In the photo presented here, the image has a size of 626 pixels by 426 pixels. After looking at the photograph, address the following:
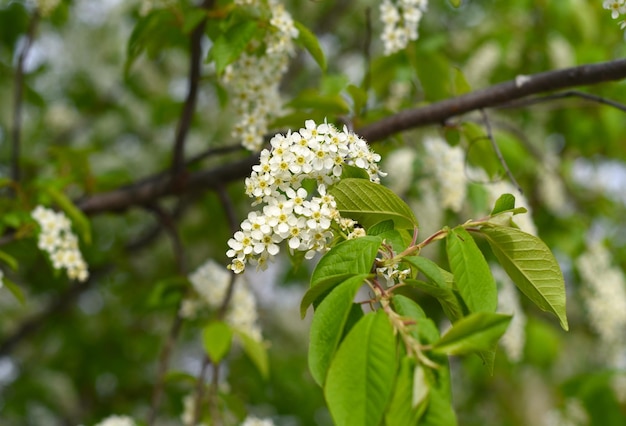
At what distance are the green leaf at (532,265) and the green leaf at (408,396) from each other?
378 mm

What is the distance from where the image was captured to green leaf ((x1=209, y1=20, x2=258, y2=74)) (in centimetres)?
189

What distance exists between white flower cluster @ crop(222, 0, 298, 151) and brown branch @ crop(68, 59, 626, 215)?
0.56 ft

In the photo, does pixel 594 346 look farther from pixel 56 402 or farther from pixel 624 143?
pixel 56 402

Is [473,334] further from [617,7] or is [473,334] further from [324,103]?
[324,103]

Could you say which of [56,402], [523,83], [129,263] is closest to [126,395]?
[56,402]

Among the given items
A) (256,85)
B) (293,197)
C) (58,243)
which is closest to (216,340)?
(58,243)

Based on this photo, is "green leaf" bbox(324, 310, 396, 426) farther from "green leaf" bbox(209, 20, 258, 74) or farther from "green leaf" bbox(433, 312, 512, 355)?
"green leaf" bbox(209, 20, 258, 74)

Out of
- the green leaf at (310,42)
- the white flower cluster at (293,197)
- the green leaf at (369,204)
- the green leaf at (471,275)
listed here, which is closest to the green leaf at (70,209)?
the green leaf at (310,42)

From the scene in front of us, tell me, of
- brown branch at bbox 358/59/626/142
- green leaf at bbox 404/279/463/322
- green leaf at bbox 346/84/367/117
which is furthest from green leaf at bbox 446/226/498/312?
green leaf at bbox 346/84/367/117

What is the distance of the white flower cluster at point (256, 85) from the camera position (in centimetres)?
210

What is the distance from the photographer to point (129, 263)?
16.1 ft

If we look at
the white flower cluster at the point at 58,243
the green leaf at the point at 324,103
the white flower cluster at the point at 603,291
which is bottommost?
the white flower cluster at the point at 603,291

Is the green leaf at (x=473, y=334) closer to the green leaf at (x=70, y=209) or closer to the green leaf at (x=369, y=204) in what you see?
the green leaf at (x=369, y=204)

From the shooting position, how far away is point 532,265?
1274 mm
